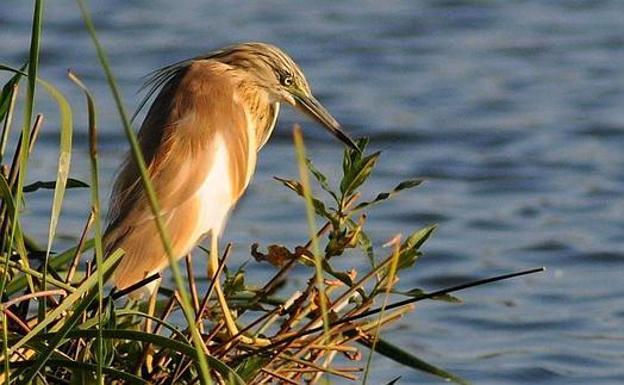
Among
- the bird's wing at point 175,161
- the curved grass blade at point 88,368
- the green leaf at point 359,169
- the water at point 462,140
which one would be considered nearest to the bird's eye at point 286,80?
the bird's wing at point 175,161

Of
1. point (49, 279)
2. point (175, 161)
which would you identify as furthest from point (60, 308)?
point (175, 161)

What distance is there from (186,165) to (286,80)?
0.48m

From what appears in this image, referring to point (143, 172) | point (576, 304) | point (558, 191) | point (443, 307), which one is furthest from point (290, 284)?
point (143, 172)

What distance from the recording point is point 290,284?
684 centimetres

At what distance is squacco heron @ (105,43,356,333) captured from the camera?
3754mm

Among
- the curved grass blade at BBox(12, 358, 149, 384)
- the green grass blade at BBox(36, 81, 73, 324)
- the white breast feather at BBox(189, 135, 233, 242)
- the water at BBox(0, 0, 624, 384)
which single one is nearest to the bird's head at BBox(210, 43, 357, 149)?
the white breast feather at BBox(189, 135, 233, 242)

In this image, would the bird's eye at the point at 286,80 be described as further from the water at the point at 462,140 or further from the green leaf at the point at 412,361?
the water at the point at 462,140

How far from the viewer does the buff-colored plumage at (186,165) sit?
375 centimetres

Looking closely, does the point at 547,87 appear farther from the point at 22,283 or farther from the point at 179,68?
the point at 22,283

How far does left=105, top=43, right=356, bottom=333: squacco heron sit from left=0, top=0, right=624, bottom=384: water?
1.84 metres

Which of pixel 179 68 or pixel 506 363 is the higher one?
pixel 179 68

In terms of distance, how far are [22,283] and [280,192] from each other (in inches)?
190

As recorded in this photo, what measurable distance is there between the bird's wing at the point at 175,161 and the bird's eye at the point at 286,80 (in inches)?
8.0

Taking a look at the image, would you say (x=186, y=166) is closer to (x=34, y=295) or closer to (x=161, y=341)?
(x=34, y=295)
